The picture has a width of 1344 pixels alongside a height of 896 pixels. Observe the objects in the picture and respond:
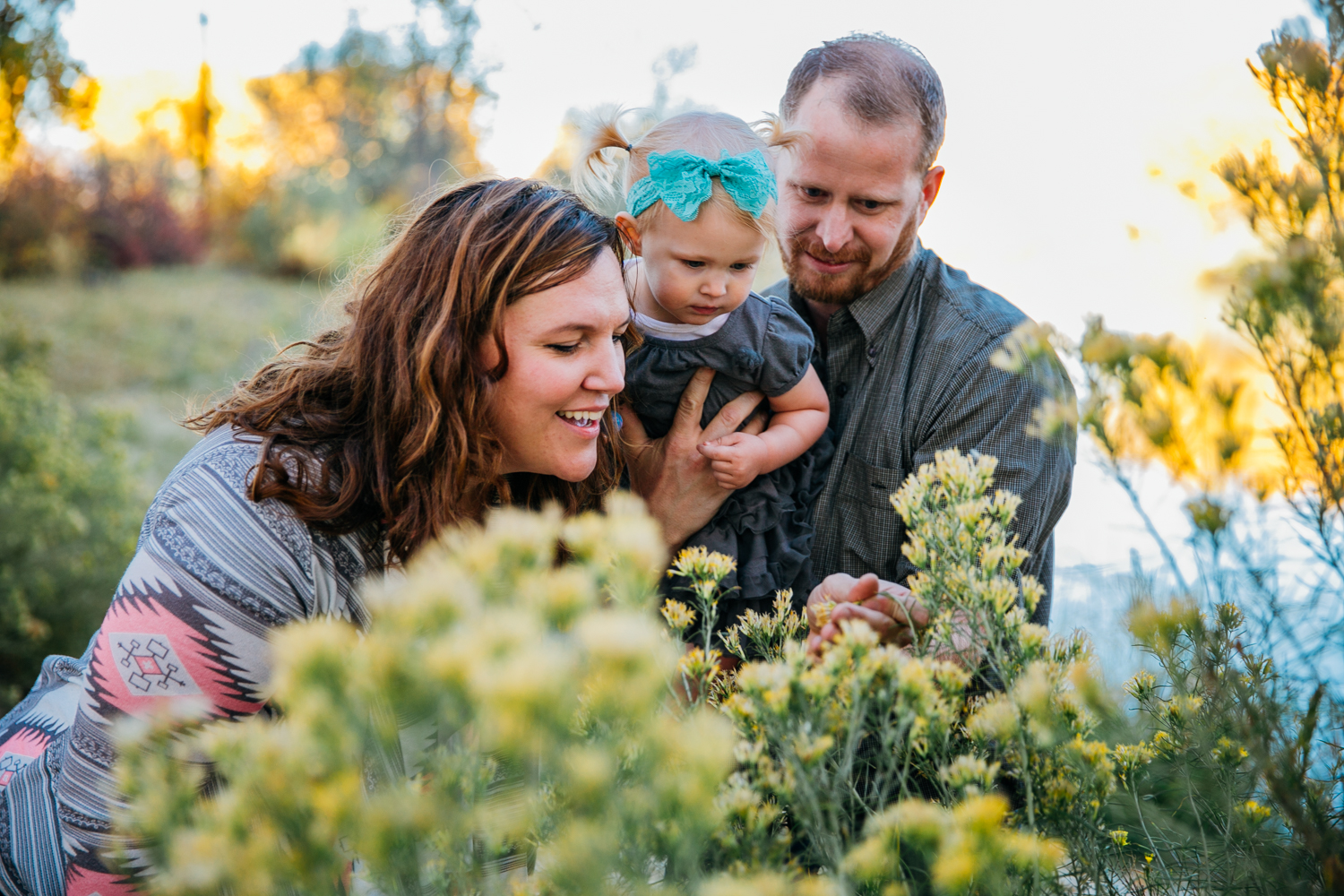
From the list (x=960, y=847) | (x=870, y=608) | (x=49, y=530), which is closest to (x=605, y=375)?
(x=870, y=608)

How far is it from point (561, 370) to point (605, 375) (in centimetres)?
12

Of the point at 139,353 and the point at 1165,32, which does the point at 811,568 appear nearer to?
the point at 1165,32

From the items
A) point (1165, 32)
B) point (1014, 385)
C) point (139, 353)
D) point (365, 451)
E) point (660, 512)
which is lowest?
point (139, 353)

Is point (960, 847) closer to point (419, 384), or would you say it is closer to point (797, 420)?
point (419, 384)

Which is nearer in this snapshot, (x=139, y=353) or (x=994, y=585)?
(x=994, y=585)

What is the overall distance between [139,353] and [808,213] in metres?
11.4

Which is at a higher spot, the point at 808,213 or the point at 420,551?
the point at 808,213

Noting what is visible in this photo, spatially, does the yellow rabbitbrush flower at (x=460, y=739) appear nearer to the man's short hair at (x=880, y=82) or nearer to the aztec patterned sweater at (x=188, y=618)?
the aztec patterned sweater at (x=188, y=618)

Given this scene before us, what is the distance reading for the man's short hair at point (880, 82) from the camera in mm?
2719

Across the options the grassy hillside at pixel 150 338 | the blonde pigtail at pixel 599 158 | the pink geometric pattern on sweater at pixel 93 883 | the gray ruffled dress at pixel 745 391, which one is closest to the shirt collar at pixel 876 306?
the gray ruffled dress at pixel 745 391

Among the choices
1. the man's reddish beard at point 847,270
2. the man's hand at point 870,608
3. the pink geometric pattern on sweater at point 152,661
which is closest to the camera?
the man's hand at point 870,608

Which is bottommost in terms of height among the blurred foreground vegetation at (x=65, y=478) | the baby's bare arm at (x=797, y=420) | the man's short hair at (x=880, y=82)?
the blurred foreground vegetation at (x=65, y=478)

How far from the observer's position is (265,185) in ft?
58.6

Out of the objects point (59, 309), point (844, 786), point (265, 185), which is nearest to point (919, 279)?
point (844, 786)
